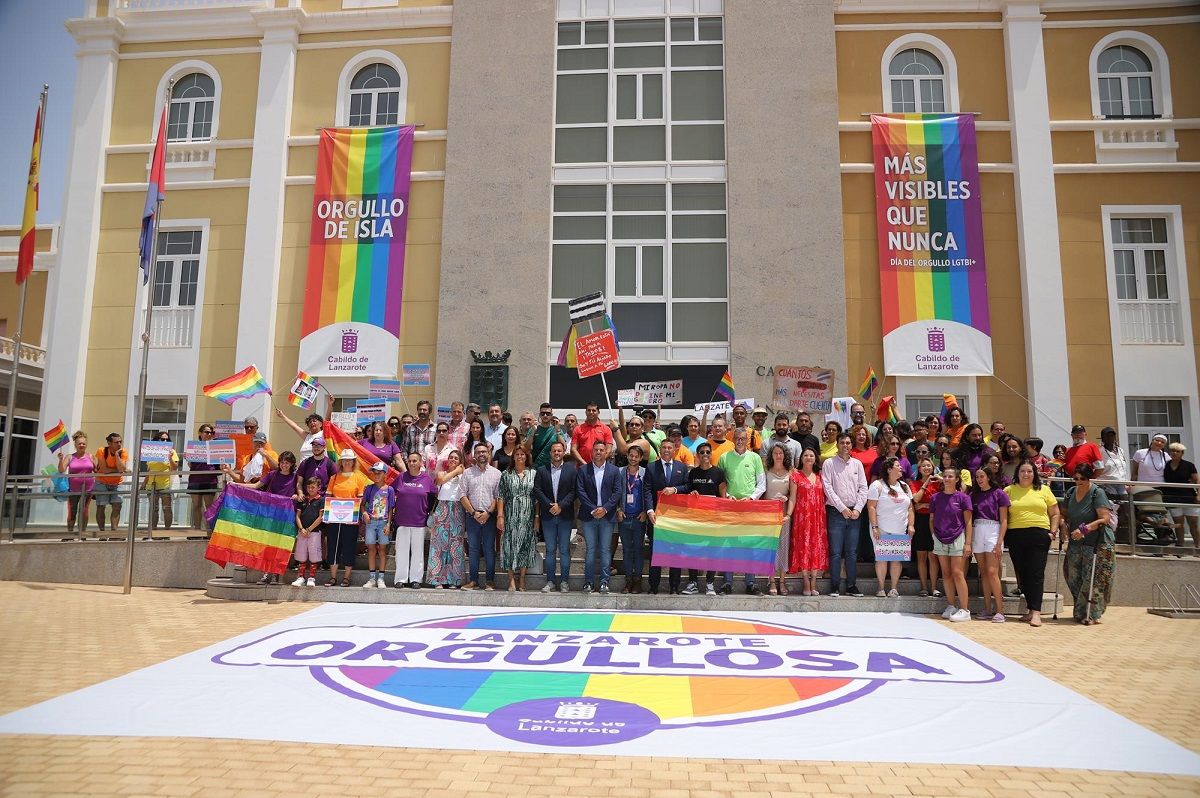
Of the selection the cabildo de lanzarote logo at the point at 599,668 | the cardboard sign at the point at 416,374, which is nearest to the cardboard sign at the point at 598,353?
the cardboard sign at the point at 416,374

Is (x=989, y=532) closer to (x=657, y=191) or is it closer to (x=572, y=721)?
(x=572, y=721)

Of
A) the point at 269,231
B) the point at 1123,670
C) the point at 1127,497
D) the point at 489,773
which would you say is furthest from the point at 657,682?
the point at 269,231

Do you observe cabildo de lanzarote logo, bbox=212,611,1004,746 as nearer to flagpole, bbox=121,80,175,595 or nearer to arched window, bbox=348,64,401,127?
flagpole, bbox=121,80,175,595

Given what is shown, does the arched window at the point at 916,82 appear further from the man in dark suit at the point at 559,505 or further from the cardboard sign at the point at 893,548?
the man in dark suit at the point at 559,505

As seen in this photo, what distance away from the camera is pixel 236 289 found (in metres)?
19.9

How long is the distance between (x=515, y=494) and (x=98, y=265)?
16.2 metres

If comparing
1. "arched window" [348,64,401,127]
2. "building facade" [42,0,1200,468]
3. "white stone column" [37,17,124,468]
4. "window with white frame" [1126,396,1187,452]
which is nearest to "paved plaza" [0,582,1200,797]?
"building facade" [42,0,1200,468]

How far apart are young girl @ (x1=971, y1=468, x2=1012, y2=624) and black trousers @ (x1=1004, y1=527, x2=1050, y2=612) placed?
0.24m

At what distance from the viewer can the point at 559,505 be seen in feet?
33.4

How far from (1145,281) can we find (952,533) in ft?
41.6

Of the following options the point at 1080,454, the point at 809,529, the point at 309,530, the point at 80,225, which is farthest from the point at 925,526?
the point at 80,225

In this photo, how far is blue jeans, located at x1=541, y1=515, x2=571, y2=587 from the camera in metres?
10.5

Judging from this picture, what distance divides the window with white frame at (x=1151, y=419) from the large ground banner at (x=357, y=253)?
56.2ft

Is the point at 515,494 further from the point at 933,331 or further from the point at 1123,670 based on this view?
the point at 933,331
